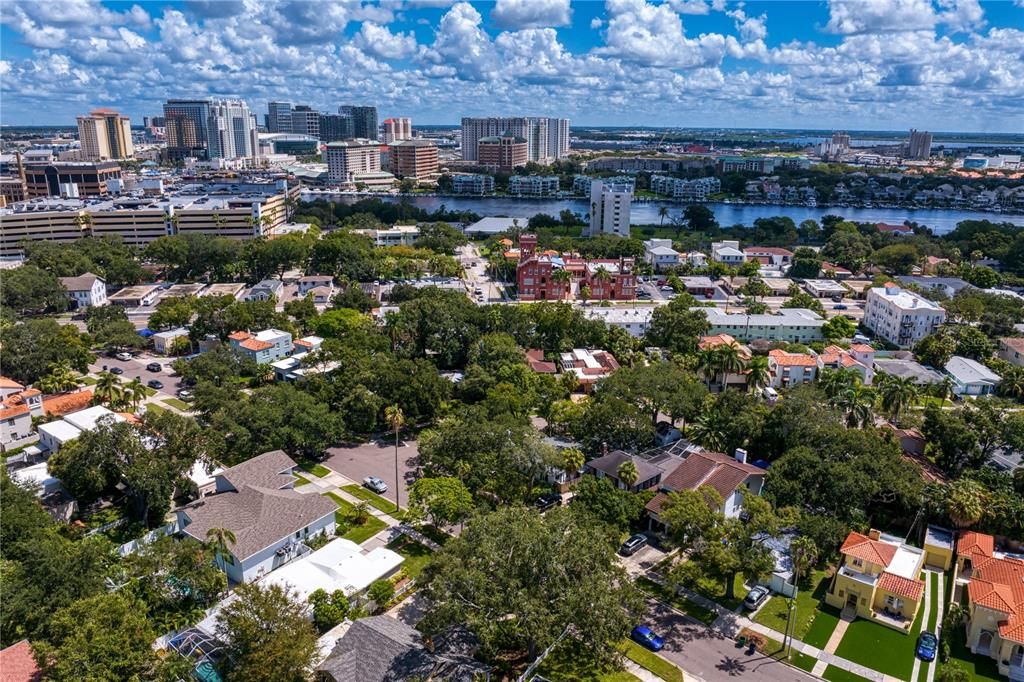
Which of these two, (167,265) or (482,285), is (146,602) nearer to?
(482,285)

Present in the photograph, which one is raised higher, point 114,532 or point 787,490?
point 787,490

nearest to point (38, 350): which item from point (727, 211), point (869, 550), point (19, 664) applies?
point (19, 664)

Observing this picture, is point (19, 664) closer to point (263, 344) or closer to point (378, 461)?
point (378, 461)

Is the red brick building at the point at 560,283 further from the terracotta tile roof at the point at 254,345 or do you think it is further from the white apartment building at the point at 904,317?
the terracotta tile roof at the point at 254,345

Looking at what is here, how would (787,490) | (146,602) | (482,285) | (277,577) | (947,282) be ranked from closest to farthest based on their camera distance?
(146,602), (277,577), (787,490), (947,282), (482,285)

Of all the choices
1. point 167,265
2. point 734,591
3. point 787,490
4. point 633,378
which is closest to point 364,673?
point 734,591

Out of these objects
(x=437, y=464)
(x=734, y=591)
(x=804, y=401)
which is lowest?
(x=734, y=591)

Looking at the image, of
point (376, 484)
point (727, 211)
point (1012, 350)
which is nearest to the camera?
point (376, 484)
